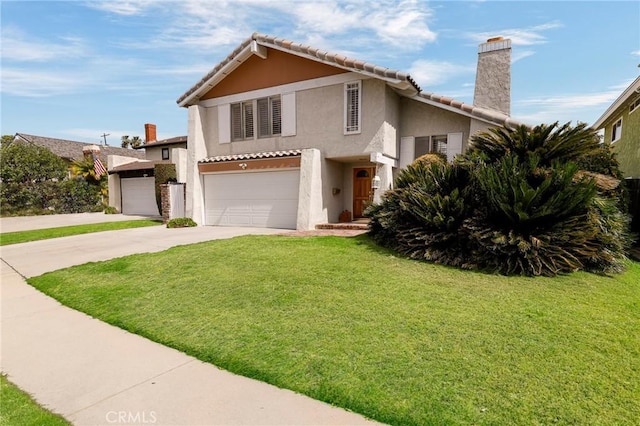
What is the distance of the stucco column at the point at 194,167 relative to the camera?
16.7 meters

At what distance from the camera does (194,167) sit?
1667 centimetres

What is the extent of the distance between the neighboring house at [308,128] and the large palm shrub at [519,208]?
3.73 meters

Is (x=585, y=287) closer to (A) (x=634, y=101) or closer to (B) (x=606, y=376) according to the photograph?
(B) (x=606, y=376)

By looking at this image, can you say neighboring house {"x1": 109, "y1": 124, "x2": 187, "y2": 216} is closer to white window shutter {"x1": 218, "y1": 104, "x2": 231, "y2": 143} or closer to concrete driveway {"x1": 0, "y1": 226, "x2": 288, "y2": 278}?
white window shutter {"x1": 218, "y1": 104, "x2": 231, "y2": 143}

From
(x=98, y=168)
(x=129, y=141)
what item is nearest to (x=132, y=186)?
(x=98, y=168)

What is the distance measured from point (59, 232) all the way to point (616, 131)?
29.0 meters

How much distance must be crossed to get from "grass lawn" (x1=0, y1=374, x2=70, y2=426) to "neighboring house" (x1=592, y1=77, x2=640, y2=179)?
16817mm

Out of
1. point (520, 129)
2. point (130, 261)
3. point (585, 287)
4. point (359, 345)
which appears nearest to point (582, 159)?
point (520, 129)

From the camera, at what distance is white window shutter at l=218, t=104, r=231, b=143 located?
53.7 feet

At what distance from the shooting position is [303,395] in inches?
124

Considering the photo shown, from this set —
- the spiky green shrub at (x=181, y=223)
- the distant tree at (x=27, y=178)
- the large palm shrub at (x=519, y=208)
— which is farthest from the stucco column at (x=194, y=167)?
the distant tree at (x=27, y=178)

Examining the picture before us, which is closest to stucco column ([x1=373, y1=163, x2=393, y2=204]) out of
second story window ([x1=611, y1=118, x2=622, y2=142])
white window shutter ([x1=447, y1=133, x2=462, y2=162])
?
white window shutter ([x1=447, y1=133, x2=462, y2=162])

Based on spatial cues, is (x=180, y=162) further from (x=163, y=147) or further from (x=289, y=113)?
(x=163, y=147)

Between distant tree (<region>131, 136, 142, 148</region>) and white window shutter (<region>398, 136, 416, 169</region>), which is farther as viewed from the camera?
distant tree (<region>131, 136, 142, 148</region>)
